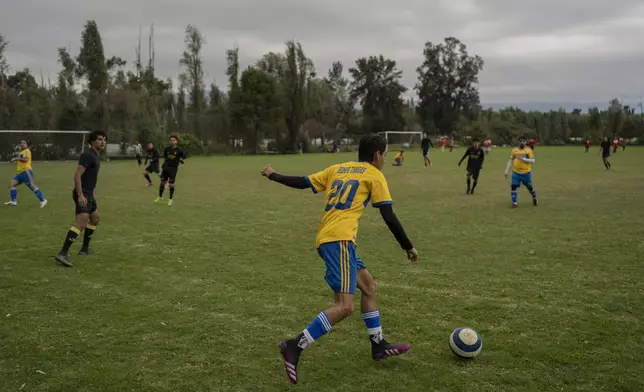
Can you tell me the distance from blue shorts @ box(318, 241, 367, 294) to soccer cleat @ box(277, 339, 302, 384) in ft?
1.96

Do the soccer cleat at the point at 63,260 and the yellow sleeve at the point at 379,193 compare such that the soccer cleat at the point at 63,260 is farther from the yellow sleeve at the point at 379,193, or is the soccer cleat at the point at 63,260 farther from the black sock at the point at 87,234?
the yellow sleeve at the point at 379,193

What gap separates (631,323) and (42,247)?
9.75 metres

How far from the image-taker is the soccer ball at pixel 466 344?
5.00 meters

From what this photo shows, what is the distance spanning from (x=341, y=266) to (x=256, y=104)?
201 feet

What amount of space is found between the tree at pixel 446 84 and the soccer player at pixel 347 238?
89.4 meters

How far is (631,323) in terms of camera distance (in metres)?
6.02

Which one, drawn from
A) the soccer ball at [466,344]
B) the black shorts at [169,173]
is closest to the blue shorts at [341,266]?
the soccer ball at [466,344]

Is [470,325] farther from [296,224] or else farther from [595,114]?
[595,114]

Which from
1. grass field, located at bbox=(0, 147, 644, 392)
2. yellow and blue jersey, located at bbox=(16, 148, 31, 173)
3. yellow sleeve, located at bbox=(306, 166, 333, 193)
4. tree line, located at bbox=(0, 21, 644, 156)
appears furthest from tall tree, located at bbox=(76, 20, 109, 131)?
yellow sleeve, located at bbox=(306, 166, 333, 193)

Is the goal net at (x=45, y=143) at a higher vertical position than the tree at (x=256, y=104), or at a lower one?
lower

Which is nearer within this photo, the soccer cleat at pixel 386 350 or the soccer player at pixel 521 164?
the soccer cleat at pixel 386 350

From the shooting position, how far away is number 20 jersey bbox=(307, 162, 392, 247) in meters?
4.78

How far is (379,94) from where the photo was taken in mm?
87250

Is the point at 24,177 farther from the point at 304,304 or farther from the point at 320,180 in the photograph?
the point at 320,180
